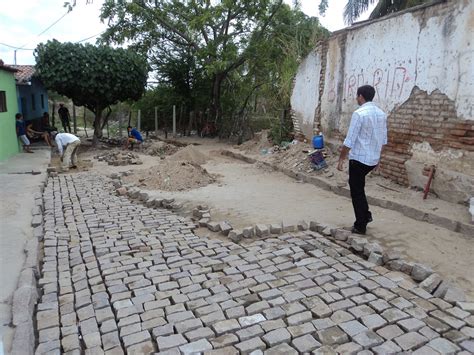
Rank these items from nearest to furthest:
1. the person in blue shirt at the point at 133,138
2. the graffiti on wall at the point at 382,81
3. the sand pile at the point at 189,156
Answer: the graffiti on wall at the point at 382,81
the sand pile at the point at 189,156
the person in blue shirt at the point at 133,138

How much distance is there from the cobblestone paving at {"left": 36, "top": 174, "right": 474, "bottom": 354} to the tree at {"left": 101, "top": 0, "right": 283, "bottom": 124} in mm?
11733

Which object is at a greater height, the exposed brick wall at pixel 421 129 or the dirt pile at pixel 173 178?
the exposed brick wall at pixel 421 129

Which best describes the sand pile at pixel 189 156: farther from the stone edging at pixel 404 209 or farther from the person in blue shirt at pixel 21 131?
the person in blue shirt at pixel 21 131

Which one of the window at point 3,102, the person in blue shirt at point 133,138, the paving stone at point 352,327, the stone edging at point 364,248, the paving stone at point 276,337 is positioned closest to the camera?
the paving stone at point 276,337

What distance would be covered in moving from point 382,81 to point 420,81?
1008mm

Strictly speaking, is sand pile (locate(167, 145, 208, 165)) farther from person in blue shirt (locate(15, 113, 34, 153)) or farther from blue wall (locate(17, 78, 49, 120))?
blue wall (locate(17, 78, 49, 120))

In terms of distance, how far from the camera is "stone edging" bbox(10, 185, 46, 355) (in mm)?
2824

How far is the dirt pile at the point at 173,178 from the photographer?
27.1 ft

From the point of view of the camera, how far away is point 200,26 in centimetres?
1534

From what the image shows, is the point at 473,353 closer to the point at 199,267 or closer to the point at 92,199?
the point at 199,267

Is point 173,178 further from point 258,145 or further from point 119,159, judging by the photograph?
point 258,145

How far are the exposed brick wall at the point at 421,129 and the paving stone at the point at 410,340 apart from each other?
3805 mm

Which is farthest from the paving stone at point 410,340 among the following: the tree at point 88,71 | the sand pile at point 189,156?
the tree at point 88,71

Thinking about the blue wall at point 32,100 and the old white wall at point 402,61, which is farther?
the blue wall at point 32,100
